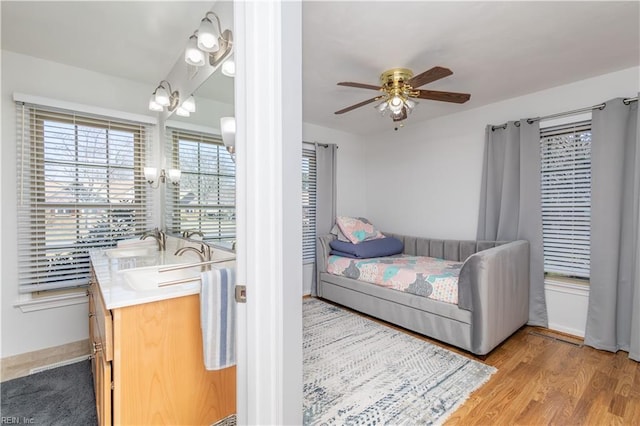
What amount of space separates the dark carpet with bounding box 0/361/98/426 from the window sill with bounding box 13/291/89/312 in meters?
0.52

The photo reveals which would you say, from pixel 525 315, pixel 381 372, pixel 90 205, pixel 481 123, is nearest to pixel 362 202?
pixel 481 123

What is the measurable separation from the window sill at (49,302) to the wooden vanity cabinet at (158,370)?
1.53m

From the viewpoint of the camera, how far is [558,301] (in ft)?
8.86

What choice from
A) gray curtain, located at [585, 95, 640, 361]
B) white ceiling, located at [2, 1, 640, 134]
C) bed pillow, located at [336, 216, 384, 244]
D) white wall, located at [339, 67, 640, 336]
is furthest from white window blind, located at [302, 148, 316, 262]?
gray curtain, located at [585, 95, 640, 361]

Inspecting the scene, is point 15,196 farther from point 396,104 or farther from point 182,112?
point 396,104

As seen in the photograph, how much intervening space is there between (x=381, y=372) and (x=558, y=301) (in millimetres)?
2012

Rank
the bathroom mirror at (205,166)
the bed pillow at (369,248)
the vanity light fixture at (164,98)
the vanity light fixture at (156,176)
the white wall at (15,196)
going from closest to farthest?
the bathroom mirror at (205,166)
the white wall at (15,196)
the vanity light fixture at (164,98)
the vanity light fixture at (156,176)
the bed pillow at (369,248)

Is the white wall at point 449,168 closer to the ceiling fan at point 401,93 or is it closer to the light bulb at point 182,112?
the ceiling fan at point 401,93

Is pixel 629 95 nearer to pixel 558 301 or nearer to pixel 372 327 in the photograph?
pixel 558 301

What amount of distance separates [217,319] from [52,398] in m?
1.44

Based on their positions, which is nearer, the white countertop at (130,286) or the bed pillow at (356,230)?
the white countertop at (130,286)

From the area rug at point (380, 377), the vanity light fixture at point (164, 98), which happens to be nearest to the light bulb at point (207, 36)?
the vanity light fixture at point (164, 98)

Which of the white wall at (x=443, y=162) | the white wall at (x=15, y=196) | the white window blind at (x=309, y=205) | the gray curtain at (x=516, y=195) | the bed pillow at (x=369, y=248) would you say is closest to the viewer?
the white wall at (x=15, y=196)

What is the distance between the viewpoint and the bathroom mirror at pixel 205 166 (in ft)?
5.72
